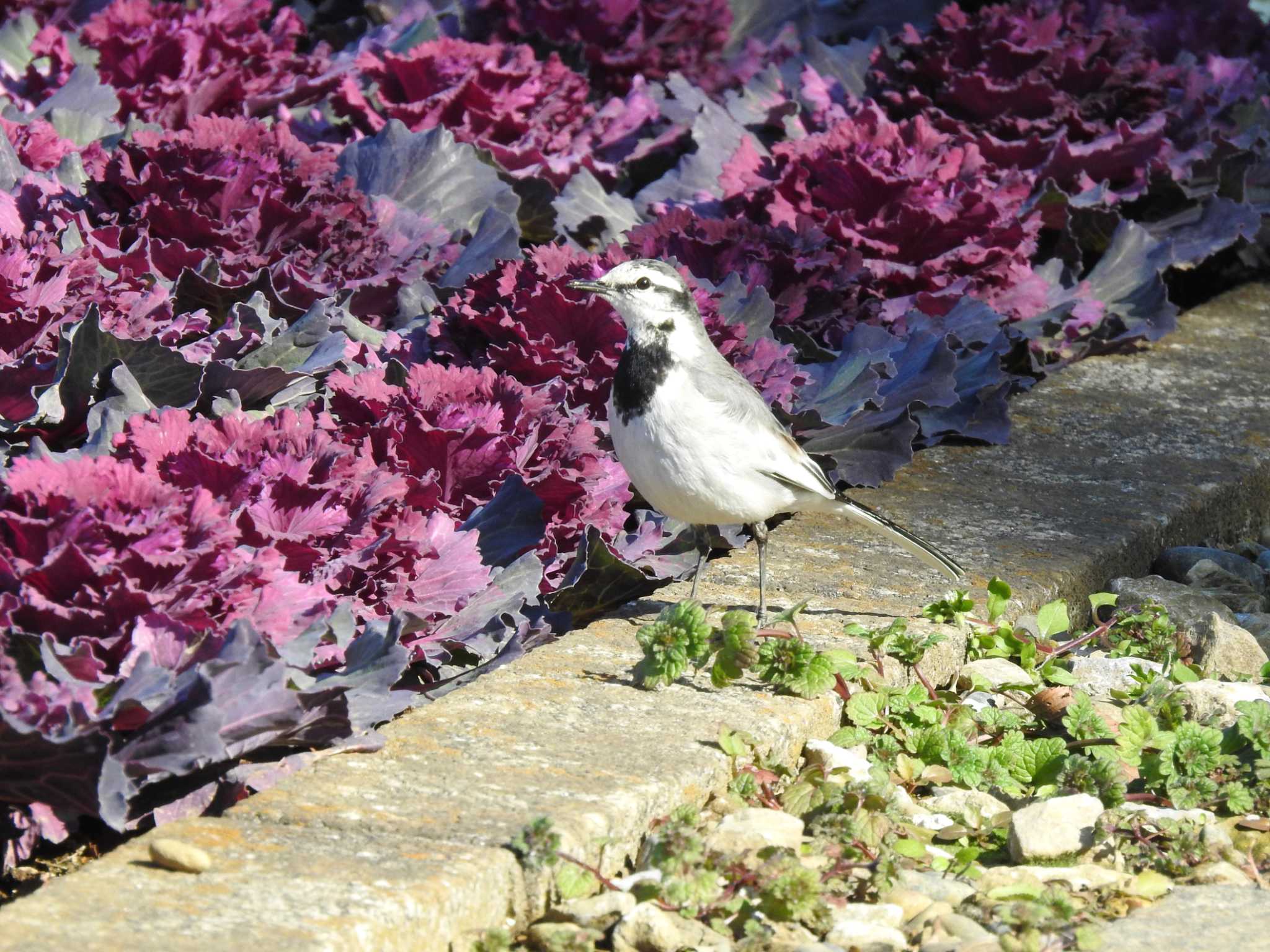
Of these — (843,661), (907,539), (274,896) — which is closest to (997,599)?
(907,539)

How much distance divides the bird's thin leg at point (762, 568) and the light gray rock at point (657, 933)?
0.95m

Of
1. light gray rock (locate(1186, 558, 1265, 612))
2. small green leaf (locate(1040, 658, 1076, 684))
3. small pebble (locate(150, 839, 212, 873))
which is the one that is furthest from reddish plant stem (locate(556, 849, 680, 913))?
light gray rock (locate(1186, 558, 1265, 612))

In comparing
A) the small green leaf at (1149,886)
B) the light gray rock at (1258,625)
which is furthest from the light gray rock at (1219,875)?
the light gray rock at (1258,625)

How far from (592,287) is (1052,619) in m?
1.12

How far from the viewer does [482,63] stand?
4.71 meters

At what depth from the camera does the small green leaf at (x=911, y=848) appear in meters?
2.49

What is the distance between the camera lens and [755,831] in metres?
2.37

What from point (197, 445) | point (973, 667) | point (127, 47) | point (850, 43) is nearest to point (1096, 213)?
point (850, 43)

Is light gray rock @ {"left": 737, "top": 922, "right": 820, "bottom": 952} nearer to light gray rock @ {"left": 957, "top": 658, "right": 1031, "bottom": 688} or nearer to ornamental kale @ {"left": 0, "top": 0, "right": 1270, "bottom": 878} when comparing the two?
ornamental kale @ {"left": 0, "top": 0, "right": 1270, "bottom": 878}

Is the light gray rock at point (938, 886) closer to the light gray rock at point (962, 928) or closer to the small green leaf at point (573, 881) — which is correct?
the light gray rock at point (962, 928)

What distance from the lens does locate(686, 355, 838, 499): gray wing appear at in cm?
307

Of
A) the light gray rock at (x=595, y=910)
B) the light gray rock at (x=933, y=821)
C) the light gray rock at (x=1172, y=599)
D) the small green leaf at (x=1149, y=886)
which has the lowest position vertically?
the light gray rock at (x=1172, y=599)

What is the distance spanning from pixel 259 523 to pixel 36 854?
0.59m

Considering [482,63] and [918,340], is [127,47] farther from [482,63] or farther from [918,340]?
[918,340]
